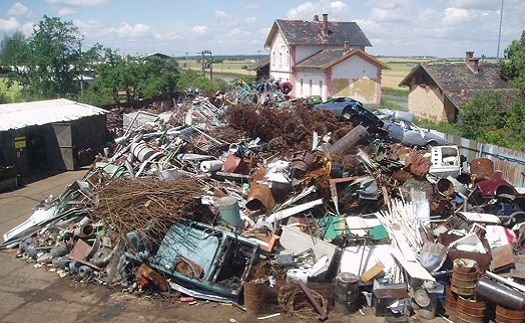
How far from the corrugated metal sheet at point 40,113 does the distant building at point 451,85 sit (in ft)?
61.9

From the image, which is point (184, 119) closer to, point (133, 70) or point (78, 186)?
point (78, 186)

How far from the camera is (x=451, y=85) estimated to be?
27.2 m

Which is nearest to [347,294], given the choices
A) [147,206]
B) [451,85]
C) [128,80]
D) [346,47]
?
[147,206]

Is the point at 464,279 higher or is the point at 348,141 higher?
the point at 348,141

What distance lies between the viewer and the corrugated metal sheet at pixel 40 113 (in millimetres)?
17016

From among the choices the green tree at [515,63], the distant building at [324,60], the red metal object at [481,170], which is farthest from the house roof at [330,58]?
the red metal object at [481,170]

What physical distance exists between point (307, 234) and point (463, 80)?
22650 mm

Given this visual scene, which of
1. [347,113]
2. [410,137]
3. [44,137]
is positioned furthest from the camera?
[44,137]

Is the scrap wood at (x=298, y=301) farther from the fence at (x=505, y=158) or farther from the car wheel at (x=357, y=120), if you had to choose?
the fence at (x=505, y=158)

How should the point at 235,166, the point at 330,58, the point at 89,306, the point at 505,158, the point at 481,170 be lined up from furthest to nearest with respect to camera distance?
the point at 330,58, the point at 505,158, the point at 481,170, the point at 235,166, the point at 89,306

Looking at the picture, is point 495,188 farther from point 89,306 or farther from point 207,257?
point 89,306

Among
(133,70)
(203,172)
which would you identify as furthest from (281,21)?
(203,172)

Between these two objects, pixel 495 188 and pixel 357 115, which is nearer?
pixel 495 188

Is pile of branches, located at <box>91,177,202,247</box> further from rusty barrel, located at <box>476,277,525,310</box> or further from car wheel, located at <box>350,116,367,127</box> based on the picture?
car wheel, located at <box>350,116,367,127</box>
